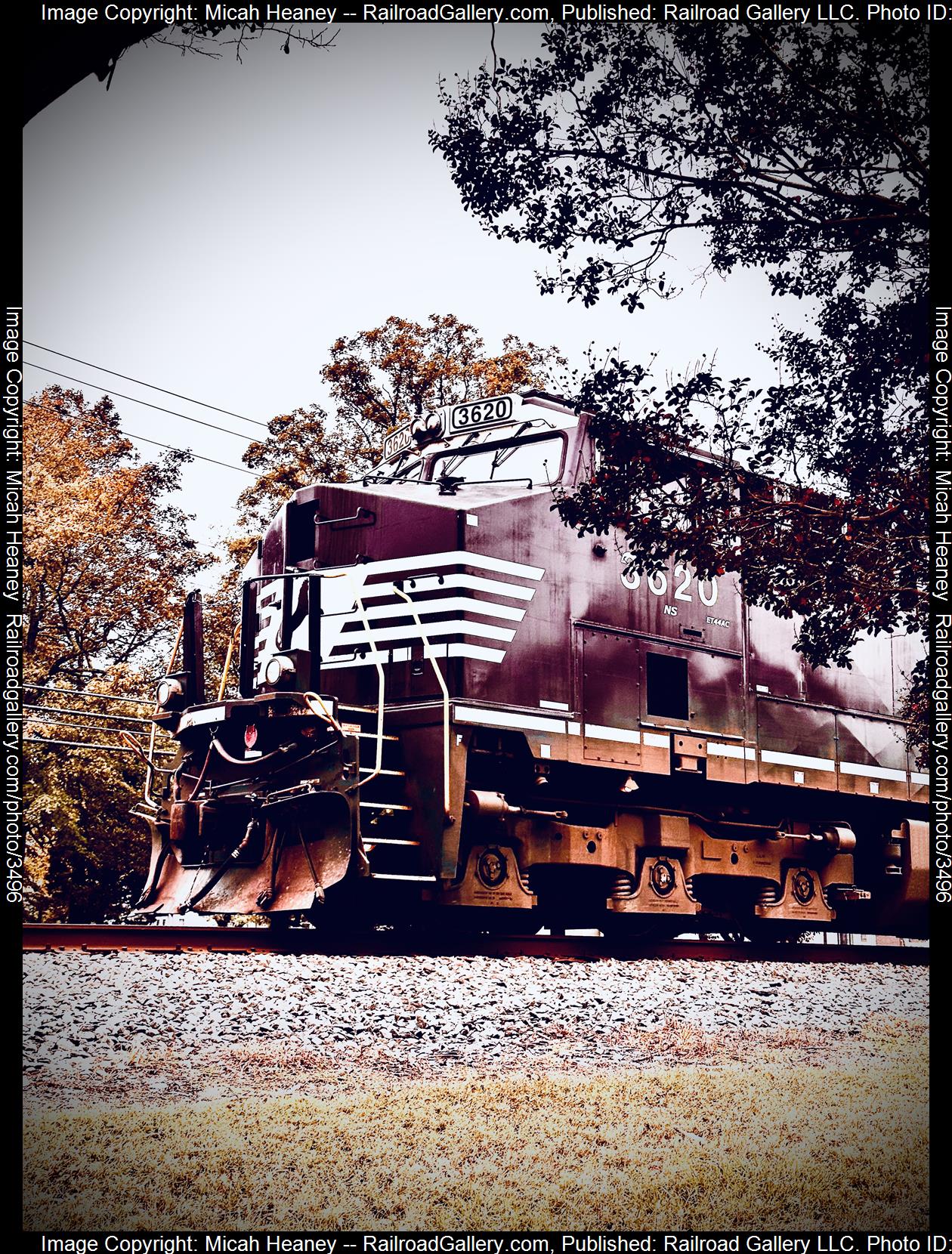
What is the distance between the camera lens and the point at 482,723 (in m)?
9.77

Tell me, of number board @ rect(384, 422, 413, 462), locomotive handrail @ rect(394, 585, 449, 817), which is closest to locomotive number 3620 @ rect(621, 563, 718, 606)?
locomotive handrail @ rect(394, 585, 449, 817)

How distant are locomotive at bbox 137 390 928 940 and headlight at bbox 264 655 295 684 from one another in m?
0.02

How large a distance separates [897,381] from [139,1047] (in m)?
5.74

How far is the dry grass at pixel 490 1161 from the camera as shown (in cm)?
431

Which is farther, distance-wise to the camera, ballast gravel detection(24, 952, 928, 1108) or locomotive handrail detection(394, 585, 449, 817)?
locomotive handrail detection(394, 585, 449, 817)

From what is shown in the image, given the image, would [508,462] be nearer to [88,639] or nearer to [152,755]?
[152,755]

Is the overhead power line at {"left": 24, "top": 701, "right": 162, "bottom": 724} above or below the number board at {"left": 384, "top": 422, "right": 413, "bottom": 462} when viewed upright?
below

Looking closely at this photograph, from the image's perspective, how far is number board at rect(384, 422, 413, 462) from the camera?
40.6 ft

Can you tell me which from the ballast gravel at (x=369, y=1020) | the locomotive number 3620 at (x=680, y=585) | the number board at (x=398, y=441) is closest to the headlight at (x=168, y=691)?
the ballast gravel at (x=369, y=1020)

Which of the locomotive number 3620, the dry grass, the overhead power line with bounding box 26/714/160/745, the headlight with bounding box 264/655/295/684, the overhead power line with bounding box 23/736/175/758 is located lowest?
the dry grass

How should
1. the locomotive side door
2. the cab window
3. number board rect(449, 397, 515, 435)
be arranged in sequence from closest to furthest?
the locomotive side door < the cab window < number board rect(449, 397, 515, 435)

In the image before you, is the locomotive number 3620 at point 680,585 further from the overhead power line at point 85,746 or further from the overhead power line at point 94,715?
the overhead power line at point 94,715

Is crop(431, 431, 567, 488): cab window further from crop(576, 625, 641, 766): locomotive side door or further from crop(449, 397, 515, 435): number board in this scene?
crop(576, 625, 641, 766): locomotive side door
